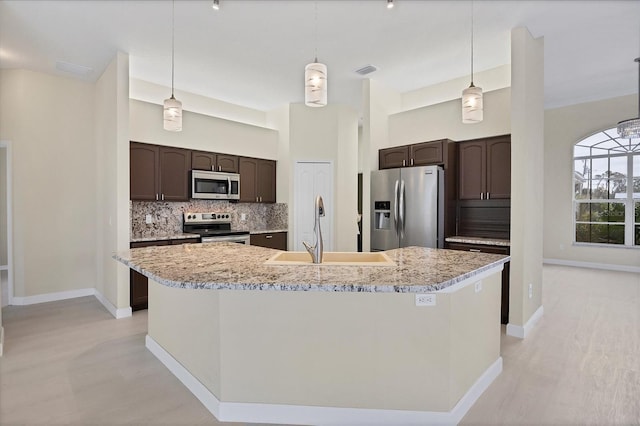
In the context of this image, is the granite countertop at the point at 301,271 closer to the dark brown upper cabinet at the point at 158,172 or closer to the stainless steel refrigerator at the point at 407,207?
the stainless steel refrigerator at the point at 407,207

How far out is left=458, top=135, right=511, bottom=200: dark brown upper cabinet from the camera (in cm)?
418

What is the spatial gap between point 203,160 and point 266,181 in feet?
4.06

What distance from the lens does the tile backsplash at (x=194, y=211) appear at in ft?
16.2

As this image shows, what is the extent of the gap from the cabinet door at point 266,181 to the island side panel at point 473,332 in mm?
4350

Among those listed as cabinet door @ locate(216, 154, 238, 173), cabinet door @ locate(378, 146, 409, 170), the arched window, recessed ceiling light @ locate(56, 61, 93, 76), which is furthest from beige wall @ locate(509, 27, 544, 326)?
recessed ceiling light @ locate(56, 61, 93, 76)

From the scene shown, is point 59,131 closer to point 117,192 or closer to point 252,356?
point 117,192

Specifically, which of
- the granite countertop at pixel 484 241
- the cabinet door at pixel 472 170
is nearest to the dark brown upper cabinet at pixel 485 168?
the cabinet door at pixel 472 170

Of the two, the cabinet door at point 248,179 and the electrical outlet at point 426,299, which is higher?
the cabinet door at point 248,179

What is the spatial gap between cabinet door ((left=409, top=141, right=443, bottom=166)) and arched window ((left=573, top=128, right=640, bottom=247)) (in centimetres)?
453

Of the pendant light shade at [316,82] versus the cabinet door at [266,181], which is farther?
the cabinet door at [266,181]

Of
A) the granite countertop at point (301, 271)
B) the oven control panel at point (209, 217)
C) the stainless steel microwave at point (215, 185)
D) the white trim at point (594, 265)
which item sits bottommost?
the white trim at point (594, 265)

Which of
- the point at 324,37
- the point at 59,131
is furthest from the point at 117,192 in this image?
the point at 324,37

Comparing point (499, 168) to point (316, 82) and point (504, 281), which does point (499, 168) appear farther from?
point (316, 82)

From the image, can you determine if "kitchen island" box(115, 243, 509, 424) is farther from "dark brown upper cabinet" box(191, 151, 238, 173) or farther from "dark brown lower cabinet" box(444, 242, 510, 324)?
"dark brown upper cabinet" box(191, 151, 238, 173)
